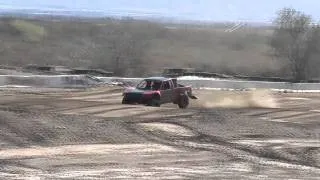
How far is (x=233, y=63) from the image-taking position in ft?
261

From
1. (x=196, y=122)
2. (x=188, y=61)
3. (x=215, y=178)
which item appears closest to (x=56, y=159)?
(x=215, y=178)

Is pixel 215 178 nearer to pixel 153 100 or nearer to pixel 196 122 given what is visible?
pixel 196 122

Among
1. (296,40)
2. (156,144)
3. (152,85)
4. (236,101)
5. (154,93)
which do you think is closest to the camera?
(156,144)

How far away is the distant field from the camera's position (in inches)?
2311

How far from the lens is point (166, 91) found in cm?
2569

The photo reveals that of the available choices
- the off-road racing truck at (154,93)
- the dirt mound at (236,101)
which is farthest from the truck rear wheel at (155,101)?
the dirt mound at (236,101)

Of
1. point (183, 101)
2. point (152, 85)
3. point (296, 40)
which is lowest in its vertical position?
point (296, 40)

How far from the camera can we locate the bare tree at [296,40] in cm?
5606

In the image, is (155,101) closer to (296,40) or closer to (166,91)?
(166,91)

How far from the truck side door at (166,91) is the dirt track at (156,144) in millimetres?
1782

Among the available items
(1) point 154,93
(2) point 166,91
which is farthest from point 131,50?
(1) point 154,93

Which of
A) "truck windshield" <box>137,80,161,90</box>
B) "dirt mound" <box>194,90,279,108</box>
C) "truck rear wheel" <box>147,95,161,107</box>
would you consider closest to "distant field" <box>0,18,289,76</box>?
"dirt mound" <box>194,90,279,108</box>

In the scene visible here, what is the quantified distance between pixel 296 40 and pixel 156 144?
41.8m

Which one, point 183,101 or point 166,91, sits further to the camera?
point 183,101
